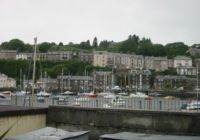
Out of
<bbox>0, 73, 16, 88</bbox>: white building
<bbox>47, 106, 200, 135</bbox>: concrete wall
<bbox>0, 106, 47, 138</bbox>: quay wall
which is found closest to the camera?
<bbox>0, 106, 47, 138</bbox>: quay wall

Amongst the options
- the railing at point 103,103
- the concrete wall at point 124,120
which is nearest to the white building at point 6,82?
the railing at point 103,103

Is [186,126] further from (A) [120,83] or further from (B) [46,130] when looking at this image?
(A) [120,83]

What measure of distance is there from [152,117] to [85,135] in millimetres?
4330

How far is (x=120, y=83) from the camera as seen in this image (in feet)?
645

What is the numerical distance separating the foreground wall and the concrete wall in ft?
2.90

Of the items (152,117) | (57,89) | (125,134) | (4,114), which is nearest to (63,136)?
(125,134)

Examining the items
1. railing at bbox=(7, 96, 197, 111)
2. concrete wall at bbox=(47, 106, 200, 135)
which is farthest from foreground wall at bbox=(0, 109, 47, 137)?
railing at bbox=(7, 96, 197, 111)

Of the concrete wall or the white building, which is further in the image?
the white building

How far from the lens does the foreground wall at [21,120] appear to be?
1546cm

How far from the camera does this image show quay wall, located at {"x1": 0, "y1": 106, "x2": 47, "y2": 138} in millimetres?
15453

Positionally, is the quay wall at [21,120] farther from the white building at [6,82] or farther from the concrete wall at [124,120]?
the white building at [6,82]

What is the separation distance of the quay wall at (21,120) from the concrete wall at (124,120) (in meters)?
0.89

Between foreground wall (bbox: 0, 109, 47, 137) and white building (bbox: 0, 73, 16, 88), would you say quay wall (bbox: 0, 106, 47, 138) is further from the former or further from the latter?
white building (bbox: 0, 73, 16, 88)

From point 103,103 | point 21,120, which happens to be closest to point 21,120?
point 21,120
